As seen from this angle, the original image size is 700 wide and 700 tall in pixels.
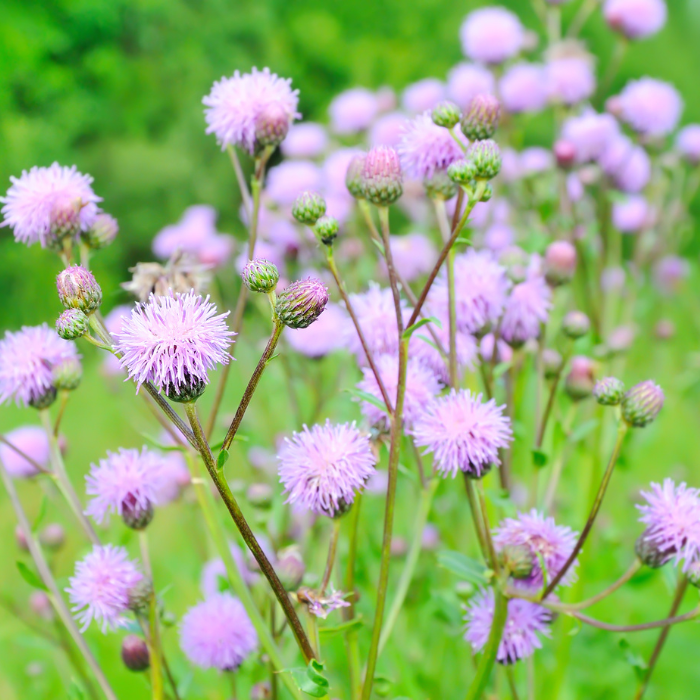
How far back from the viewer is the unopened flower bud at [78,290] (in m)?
0.53

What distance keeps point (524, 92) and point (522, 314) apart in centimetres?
75

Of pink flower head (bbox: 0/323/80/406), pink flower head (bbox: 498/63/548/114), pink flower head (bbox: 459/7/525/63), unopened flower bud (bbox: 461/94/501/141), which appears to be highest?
pink flower head (bbox: 459/7/525/63)

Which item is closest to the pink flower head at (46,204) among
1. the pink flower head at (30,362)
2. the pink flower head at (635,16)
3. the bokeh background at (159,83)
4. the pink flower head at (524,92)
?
the pink flower head at (30,362)

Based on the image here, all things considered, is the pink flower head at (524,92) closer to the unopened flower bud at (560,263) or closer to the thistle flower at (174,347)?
the unopened flower bud at (560,263)

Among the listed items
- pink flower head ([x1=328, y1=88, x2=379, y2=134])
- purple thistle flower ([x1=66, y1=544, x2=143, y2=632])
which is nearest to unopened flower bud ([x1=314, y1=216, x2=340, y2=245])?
purple thistle flower ([x1=66, y1=544, x2=143, y2=632])

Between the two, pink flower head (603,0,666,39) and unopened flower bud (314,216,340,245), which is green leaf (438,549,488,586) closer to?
unopened flower bud (314,216,340,245)

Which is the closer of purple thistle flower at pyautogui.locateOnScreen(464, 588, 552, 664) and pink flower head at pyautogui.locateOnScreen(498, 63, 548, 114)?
purple thistle flower at pyautogui.locateOnScreen(464, 588, 552, 664)

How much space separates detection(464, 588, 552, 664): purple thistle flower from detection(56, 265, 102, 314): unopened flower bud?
1.50 feet

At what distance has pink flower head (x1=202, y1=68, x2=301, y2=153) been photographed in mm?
776

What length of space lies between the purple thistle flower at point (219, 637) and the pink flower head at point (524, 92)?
3.60 ft

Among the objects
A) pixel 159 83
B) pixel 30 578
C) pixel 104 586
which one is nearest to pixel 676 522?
pixel 104 586

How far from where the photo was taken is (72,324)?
1.65ft

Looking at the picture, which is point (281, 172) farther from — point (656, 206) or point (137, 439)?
point (137, 439)

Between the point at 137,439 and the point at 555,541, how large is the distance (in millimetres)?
1823
